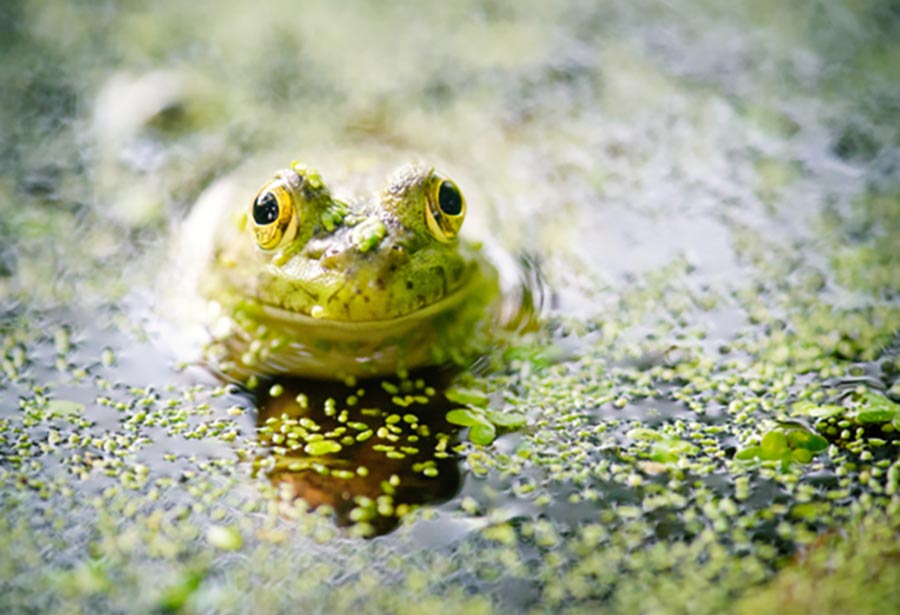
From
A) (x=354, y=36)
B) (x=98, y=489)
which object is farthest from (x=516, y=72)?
(x=98, y=489)

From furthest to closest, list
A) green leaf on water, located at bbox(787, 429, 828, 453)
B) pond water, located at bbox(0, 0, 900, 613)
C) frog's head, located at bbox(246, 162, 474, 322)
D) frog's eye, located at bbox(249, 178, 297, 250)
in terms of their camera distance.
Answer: frog's eye, located at bbox(249, 178, 297, 250) → frog's head, located at bbox(246, 162, 474, 322) → green leaf on water, located at bbox(787, 429, 828, 453) → pond water, located at bbox(0, 0, 900, 613)

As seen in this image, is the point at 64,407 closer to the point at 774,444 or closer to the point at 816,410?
the point at 774,444

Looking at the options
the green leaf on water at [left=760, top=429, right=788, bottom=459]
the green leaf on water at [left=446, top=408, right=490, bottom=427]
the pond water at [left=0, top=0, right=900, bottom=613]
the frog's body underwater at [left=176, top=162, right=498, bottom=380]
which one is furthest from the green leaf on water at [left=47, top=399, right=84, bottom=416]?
the green leaf on water at [left=760, top=429, right=788, bottom=459]

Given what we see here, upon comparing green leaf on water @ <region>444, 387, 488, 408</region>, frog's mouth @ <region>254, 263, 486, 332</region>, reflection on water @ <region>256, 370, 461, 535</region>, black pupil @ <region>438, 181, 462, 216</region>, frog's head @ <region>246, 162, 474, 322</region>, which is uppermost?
black pupil @ <region>438, 181, 462, 216</region>

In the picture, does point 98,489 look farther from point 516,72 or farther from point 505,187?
point 516,72

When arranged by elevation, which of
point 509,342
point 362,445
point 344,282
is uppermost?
point 344,282

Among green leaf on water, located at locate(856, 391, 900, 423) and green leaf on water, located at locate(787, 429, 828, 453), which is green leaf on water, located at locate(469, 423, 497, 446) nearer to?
green leaf on water, located at locate(787, 429, 828, 453)

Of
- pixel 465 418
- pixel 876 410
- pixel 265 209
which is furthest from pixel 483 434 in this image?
pixel 876 410

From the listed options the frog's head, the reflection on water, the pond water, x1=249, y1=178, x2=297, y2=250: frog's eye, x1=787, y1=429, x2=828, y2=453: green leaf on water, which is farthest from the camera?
x1=249, y1=178, x2=297, y2=250: frog's eye
